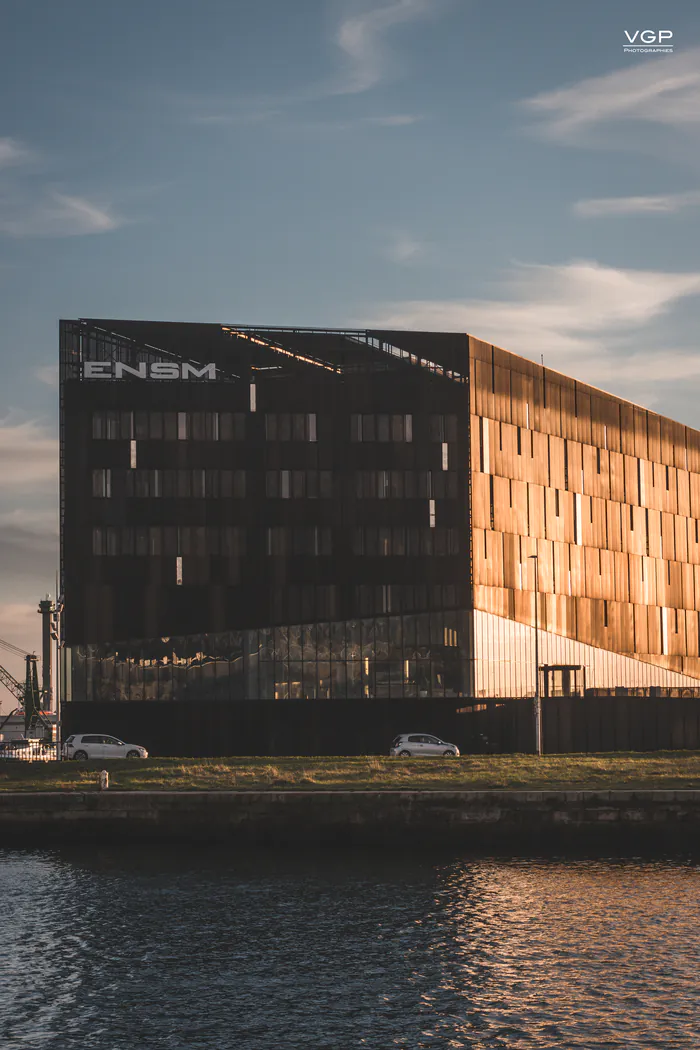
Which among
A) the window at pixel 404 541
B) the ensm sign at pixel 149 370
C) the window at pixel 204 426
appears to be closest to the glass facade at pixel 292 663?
the window at pixel 404 541

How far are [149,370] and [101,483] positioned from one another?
8227 millimetres

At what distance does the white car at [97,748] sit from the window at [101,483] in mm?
16456

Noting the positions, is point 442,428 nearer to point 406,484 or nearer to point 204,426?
point 406,484

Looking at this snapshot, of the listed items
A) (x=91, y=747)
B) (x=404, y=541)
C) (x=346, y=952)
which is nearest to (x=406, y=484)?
(x=404, y=541)

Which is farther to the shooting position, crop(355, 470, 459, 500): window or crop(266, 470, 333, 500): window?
crop(355, 470, 459, 500): window

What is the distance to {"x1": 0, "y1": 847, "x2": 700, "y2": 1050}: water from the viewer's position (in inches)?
1144

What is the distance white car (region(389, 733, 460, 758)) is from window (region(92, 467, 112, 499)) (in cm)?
2498

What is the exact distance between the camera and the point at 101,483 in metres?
88.8

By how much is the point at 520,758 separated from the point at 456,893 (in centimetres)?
3017

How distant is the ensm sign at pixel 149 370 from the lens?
8944 cm

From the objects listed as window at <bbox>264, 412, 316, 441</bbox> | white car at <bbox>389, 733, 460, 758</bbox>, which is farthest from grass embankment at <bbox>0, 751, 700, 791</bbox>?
window at <bbox>264, 412, 316, 441</bbox>

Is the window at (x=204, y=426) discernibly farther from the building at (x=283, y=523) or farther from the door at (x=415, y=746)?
the door at (x=415, y=746)

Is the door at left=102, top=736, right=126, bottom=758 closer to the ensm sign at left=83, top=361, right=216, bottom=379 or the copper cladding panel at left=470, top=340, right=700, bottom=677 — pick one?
the ensm sign at left=83, top=361, right=216, bottom=379

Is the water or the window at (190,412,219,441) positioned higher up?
the window at (190,412,219,441)
